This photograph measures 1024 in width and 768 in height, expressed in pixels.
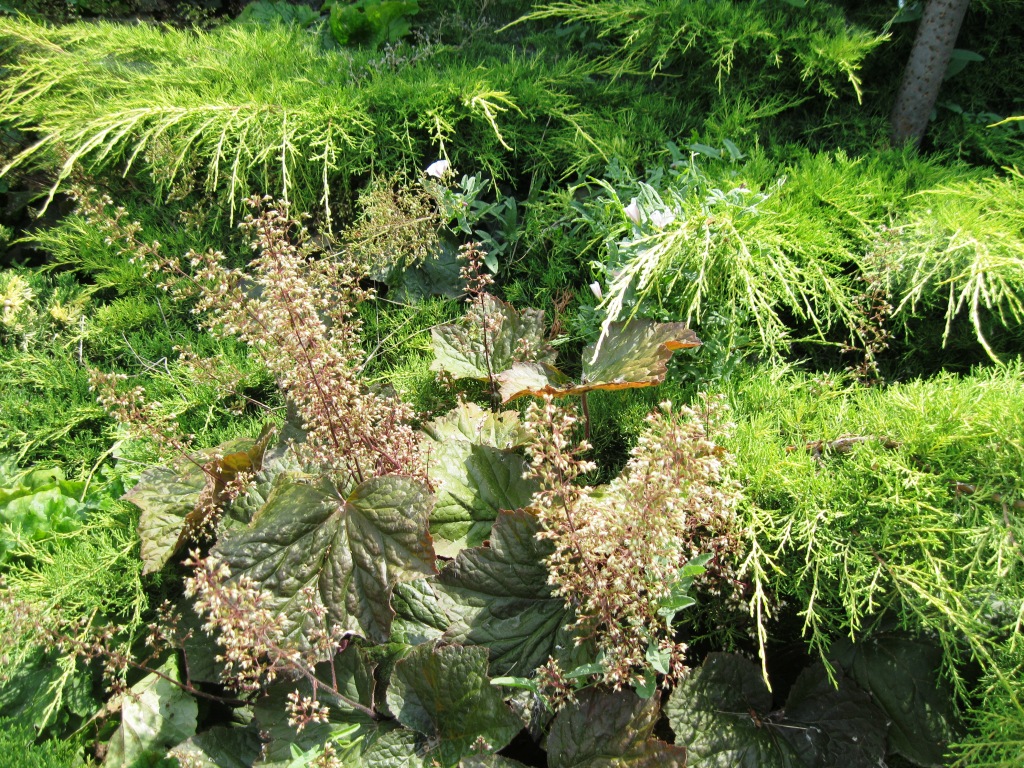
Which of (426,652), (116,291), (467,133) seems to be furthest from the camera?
(116,291)

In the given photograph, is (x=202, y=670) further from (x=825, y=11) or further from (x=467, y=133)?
Answer: (x=825, y=11)

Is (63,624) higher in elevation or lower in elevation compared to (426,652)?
lower

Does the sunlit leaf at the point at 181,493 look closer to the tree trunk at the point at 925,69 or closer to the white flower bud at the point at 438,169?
the white flower bud at the point at 438,169

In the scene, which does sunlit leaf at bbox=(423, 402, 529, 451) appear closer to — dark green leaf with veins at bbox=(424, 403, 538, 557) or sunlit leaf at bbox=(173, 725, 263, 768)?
dark green leaf with veins at bbox=(424, 403, 538, 557)

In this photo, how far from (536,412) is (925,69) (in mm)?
2285

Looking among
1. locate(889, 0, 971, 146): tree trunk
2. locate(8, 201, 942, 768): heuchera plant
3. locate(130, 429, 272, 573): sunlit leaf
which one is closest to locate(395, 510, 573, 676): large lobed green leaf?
locate(8, 201, 942, 768): heuchera plant

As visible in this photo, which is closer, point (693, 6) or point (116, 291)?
point (693, 6)

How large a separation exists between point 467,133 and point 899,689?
100 inches

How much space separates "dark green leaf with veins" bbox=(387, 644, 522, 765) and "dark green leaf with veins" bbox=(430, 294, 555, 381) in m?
0.94

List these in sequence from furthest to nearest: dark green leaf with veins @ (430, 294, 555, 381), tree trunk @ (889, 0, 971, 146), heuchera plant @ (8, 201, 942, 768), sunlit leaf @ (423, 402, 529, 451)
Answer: tree trunk @ (889, 0, 971, 146)
dark green leaf with veins @ (430, 294, 555, 381)
sunlit leaf @ (423, 402, 529, 451)
heuchera plant @ (8, 201, 942, 768)

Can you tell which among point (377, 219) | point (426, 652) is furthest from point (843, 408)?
point (377, 219)

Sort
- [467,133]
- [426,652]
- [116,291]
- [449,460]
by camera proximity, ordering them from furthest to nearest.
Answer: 1. [116,291]
2. [467,133]
3. [449,460]
4. [426,652]

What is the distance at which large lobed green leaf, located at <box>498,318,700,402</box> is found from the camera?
6.30 ft

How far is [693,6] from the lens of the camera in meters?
2.81
